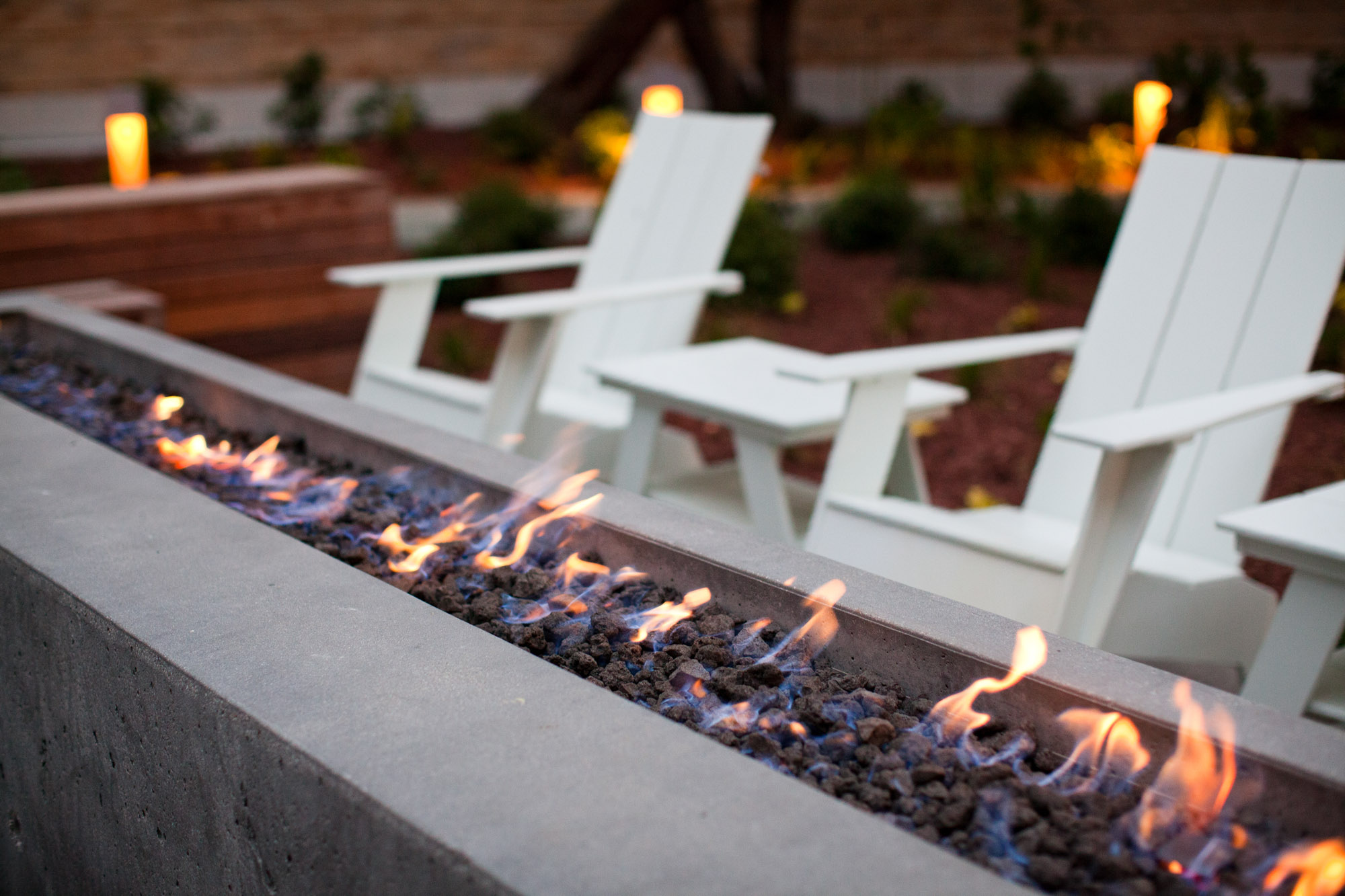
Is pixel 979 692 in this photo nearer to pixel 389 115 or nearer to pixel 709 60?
pixel 709 60

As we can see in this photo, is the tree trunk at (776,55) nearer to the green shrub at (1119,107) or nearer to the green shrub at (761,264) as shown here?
the green shrub at (1119,107)

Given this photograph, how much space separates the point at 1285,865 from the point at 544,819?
0.59 m

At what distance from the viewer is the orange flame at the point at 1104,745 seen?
1094 millimetres

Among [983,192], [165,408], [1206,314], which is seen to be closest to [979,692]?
[1206,314]

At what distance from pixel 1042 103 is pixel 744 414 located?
9.02 meters

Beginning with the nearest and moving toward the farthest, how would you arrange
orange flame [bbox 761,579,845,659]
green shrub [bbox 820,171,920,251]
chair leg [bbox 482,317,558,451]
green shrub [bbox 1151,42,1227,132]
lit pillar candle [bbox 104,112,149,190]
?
orange flame [bbox 761,579,845,659]
chair leg [bbox 482,317,558,451]
lit pillar candle [bbox 104,112,149,190]
green shrub [bbox 1151,42,1227,132]
green shrub [bbox 820,171,920,251]

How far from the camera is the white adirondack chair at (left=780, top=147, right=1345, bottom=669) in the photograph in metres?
1.86

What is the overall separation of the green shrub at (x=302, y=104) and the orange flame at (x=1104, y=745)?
9.47 m

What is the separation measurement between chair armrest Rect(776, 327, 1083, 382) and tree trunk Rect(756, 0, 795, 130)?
290 inches

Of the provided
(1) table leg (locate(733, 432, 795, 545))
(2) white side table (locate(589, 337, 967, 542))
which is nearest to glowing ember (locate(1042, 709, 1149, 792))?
(2) white side table (locate(589, 337, 967, 542))

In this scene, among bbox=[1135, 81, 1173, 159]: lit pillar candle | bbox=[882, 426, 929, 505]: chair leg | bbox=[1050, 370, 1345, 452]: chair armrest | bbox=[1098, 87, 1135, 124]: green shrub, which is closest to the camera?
bbox=[1050, 370, 1345, 452]: chair armrest

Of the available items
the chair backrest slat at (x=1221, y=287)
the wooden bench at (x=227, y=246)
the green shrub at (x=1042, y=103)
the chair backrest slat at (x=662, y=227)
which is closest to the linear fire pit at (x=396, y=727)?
the chair backrest slat at (x=1221, y=287)

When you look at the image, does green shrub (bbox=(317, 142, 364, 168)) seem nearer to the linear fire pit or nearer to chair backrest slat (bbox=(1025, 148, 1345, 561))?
chair backrest slat (bbox=(1025, 148, 1345, 561))

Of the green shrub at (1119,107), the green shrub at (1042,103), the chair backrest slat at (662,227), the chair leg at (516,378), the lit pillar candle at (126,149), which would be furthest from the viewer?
the green shrub at (1042,103)
